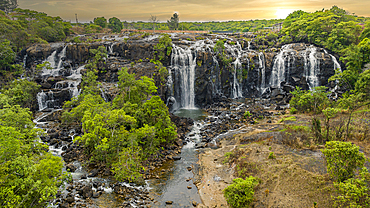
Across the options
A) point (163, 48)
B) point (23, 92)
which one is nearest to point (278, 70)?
point (163, 48)

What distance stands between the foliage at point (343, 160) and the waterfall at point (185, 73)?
3538cm

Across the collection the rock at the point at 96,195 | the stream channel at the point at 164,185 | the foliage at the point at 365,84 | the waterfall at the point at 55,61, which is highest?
the waterfall at the point at 55,61

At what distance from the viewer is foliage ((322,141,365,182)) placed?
14.4m

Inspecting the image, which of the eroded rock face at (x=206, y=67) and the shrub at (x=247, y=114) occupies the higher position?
the eroded rock face at (x=206, y=67)

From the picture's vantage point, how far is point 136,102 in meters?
30.6

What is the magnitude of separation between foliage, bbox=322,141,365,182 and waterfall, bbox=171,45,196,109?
3538 cm

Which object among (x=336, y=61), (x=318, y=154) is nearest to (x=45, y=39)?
(x=318, y=154)

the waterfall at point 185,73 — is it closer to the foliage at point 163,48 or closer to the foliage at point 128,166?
the foliage at point 163,48

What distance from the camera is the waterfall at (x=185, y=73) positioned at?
49.4 meters

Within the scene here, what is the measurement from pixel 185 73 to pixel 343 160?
38171 millimetres

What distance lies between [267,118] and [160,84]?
2219 cm

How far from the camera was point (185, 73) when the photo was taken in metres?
49.7

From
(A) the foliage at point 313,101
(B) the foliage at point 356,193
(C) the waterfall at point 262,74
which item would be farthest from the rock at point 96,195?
(C) the waterfall at point 262,74

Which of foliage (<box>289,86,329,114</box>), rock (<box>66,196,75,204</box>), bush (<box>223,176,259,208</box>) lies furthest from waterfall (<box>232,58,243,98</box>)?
rock (<box>66,196,75,204</box>)
